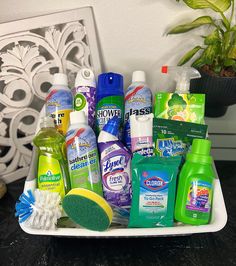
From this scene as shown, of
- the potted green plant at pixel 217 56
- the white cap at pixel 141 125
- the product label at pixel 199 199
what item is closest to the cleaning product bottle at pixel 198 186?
the product label at pixel 199 199

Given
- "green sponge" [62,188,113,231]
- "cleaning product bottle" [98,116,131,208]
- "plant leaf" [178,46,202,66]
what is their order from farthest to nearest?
"plant leaf" [178,46,202,66] < "cleaning product bottle" [98,116,131,208] < "green sponge" [62,188,113,231]

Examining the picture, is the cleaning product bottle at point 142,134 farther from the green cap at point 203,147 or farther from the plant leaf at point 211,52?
the plant leaf at point 211,52

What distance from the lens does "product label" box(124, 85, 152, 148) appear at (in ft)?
2.07

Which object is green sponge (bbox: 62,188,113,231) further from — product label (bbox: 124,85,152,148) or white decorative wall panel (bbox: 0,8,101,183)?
white decorative wall panel (bbox: 0,8,101,183)

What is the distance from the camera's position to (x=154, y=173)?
52 centimetres

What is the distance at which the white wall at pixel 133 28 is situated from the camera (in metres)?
0.69

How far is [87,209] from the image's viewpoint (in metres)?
0.46

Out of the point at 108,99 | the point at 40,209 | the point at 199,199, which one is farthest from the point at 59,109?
the point at 199,199

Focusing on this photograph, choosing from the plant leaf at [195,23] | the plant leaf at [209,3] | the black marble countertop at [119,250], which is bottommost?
the black marble countertop at [119,250]

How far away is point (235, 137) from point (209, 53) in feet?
1.00

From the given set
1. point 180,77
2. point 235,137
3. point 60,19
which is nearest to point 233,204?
point 235,137

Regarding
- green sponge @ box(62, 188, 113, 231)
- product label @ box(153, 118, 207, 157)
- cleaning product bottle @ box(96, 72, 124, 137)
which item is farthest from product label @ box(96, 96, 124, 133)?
green sponge @ box(62, 188, 113, 231)

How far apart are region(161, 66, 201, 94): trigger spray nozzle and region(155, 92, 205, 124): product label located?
35mm

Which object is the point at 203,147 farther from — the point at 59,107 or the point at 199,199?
the point at 59,107
